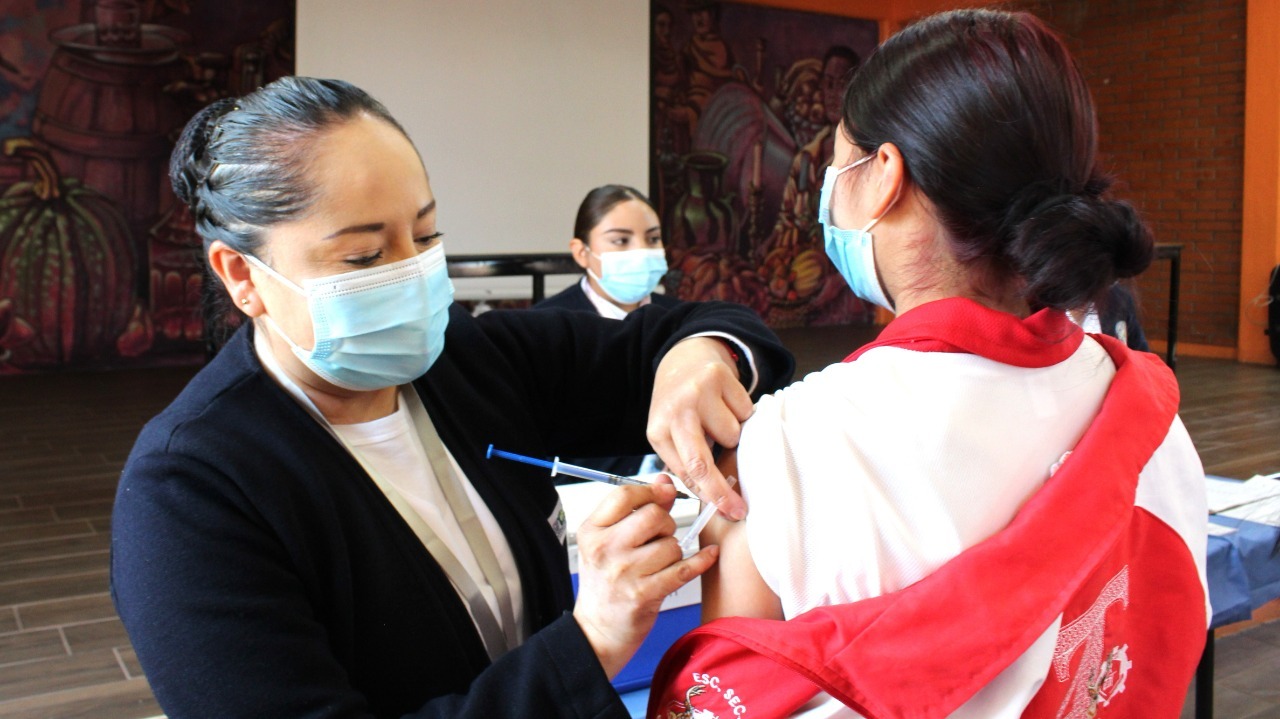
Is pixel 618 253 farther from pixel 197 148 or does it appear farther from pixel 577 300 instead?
A: pixel 197 148

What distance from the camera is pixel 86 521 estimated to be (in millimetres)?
3697

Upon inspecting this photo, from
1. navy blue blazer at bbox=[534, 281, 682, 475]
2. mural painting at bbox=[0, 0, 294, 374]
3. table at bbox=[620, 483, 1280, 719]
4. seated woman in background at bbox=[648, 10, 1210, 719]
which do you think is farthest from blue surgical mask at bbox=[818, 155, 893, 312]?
mural painting at bbox=[0, 0, 294, 374]

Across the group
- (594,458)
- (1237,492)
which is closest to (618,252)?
(594,458)

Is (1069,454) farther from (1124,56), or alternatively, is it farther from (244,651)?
(1124,56)

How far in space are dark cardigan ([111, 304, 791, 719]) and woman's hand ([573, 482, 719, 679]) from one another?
0.02 meters

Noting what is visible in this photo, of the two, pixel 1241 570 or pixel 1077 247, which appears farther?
pixel 1241 570

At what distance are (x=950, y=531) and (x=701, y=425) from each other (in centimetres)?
26

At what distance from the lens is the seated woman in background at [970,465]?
71 cm

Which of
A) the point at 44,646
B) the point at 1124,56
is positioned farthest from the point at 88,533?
the point at 1124,56

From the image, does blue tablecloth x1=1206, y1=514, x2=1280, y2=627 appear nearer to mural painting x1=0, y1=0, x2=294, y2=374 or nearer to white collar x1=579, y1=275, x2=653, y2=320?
white collar x1=579, y1=275, x2=653, y2=320

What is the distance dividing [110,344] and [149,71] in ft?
6.20

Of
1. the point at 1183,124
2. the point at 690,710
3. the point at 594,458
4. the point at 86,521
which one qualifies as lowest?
the point at 86,521

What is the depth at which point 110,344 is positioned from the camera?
7160 mm

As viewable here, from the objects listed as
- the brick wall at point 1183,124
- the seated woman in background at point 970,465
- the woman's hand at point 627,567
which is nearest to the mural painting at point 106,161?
the brick wall at point 1183,124
